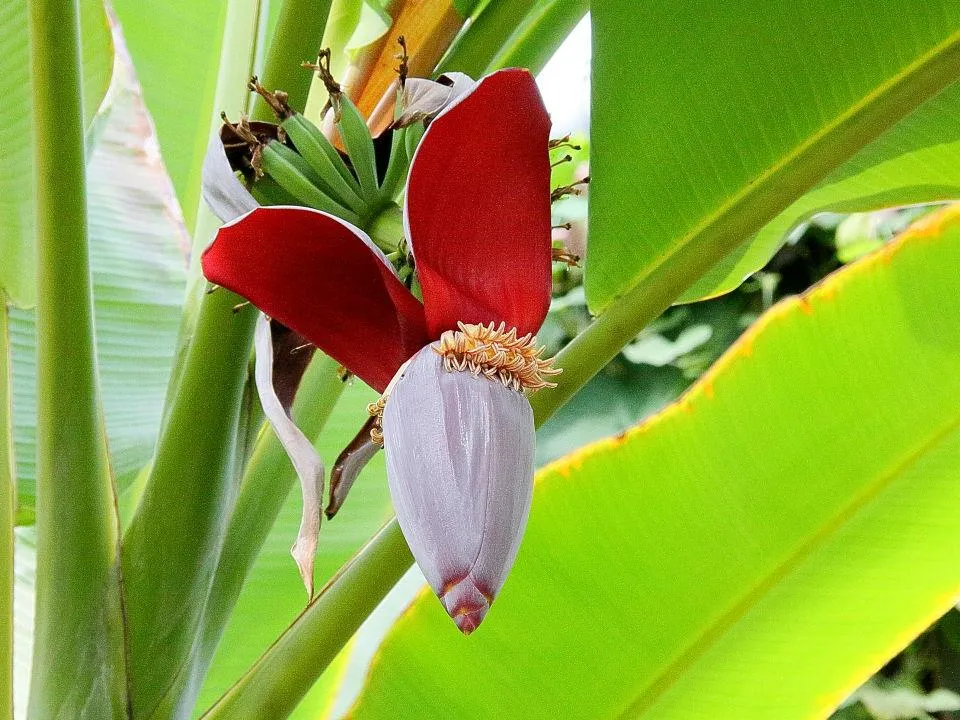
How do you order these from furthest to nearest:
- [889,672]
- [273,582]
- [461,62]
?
1. [889,672]
2. [273,582]
3. [461,62]

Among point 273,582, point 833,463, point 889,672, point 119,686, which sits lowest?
point 889,672

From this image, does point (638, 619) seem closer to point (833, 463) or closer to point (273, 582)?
point (833, 463)

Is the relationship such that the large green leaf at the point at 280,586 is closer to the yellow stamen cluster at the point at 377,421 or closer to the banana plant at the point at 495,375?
the banana plant at the point at 495,375

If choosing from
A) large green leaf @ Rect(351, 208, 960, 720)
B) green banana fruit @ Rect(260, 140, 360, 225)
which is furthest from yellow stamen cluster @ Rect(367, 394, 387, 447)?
large green leaf @ Rect(351, 208, 960, 720)

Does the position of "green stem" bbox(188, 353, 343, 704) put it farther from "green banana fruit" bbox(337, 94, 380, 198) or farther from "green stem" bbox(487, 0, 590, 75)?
"green stem" bbox(487, 0, 590, 75)

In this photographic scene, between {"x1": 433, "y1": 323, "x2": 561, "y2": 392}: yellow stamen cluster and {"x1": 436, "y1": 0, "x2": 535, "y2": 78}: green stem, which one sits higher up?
{"x1": 436, "y1": 0, "x2": 535, "y2": 78}: green stem

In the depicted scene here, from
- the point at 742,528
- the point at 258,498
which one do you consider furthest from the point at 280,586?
the point at 742,528

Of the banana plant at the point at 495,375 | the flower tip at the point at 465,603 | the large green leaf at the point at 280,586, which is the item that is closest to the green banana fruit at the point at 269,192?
the banana plant at the point at 495,375

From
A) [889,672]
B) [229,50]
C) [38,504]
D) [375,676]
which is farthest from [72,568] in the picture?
[889,672]
